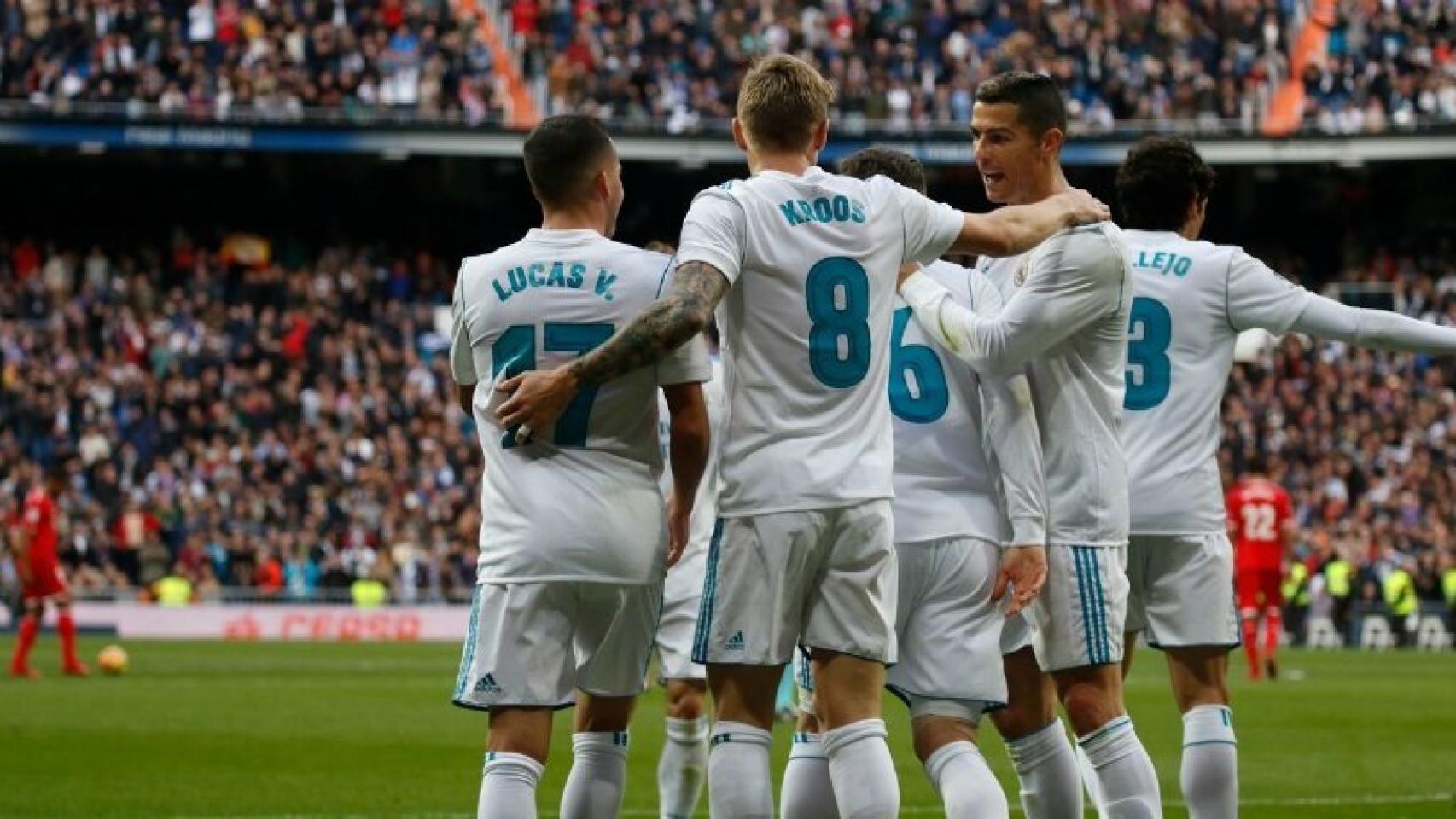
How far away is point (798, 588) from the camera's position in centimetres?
611

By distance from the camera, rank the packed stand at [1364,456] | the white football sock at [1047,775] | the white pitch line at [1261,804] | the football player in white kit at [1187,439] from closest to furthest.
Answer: the white football sock at [1047,775] → the football player in white kit at [1187,439] → the white pitch line at [1261,804] → the packed stand at [1364,456]

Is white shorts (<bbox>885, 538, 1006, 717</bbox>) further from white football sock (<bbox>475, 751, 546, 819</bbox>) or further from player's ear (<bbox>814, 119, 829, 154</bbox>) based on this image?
player's ear (<bbox>814, 119, 829, 154</bbox>)

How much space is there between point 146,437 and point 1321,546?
17.4 meters

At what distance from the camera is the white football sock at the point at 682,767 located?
29.8 feet

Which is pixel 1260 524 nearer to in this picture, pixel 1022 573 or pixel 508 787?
pixel 1022 573

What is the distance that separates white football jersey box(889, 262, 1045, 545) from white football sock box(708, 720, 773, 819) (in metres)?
0.83

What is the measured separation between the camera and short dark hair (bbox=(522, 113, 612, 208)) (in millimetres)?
6316

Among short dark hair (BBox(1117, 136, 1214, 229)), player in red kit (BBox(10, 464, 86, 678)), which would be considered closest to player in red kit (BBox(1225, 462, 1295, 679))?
player in red kit (BBox(10, 464, 86, 678))

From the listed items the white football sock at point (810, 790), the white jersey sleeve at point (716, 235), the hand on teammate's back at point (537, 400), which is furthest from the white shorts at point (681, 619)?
the white jersey sleeve at point (716, 235)

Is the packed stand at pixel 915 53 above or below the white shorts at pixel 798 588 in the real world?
above

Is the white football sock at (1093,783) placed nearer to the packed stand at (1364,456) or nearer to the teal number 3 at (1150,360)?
the teal number 3 at (1150,360)

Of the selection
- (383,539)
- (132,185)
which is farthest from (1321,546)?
(132,185)

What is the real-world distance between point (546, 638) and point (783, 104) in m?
1.59

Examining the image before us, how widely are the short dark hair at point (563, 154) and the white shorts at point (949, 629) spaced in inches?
54.9
